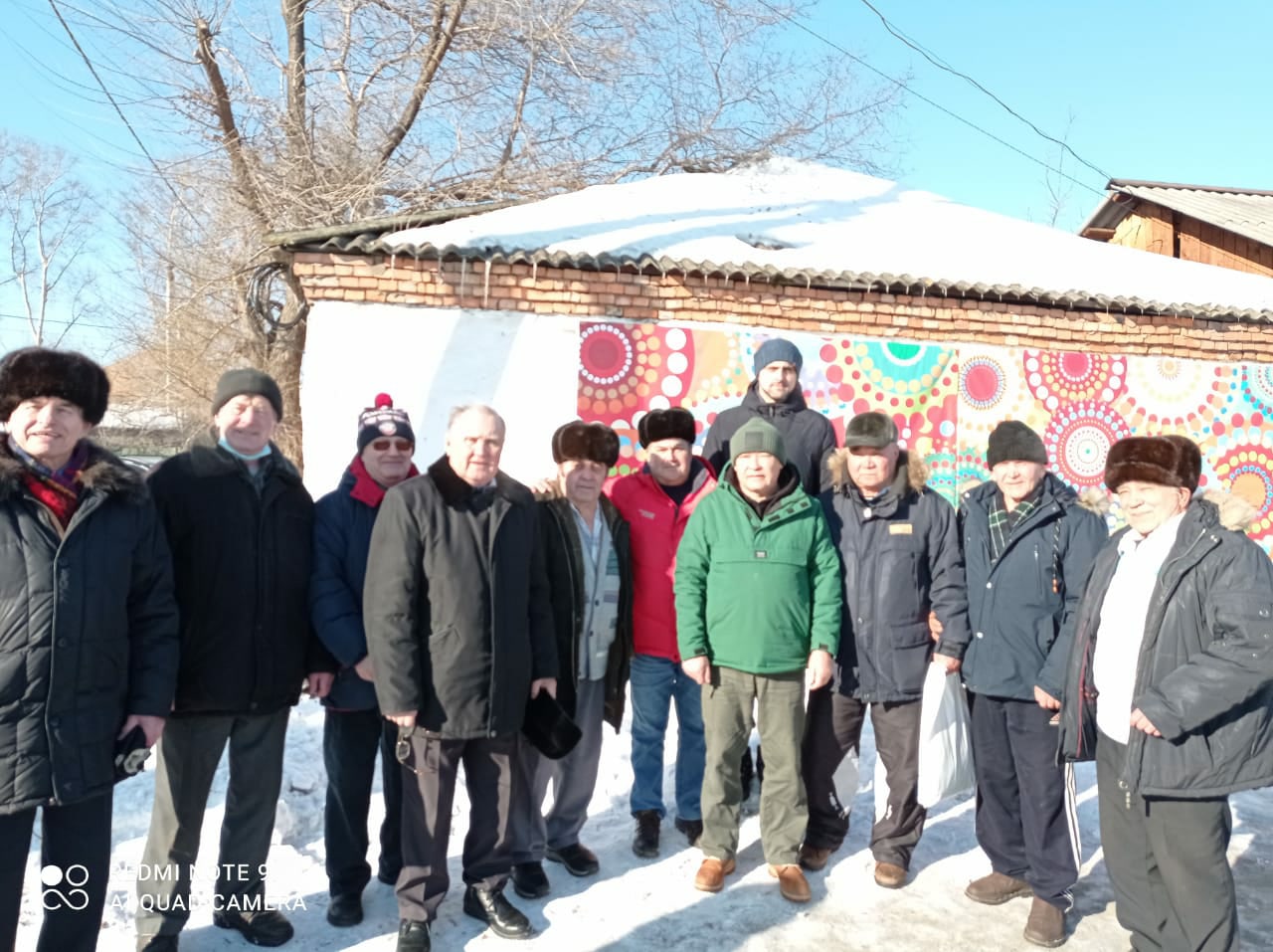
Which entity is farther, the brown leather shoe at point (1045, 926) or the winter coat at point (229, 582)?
the brown leather shoe at point (1045, 926)

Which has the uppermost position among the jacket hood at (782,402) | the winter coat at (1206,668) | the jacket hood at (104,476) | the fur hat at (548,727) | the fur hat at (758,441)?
the jacket hood at (782,402)

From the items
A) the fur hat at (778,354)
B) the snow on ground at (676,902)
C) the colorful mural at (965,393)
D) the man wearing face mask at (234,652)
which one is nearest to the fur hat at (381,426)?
the man wearing face mask at (234,652)

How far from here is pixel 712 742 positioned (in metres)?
3.66

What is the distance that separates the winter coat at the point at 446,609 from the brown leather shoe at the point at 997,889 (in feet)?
6.45

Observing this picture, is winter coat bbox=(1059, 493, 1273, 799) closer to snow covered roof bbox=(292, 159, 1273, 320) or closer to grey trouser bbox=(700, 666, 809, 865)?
grey trouser bbox=(700, 666, 809, 865)

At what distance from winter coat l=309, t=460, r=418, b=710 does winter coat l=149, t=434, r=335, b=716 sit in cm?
9

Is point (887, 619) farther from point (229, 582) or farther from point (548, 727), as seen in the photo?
point (229, 582)

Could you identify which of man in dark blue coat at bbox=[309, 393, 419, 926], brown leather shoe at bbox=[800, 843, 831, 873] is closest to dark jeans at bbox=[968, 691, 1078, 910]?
brown leather shoe at bbox=[800, 843, 831, 873]

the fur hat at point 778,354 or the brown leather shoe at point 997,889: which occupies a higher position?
the fur hat at point 778,354

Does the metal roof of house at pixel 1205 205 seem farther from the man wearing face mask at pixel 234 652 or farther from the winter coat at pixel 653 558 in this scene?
the man wearing face mask at pixel 234 652

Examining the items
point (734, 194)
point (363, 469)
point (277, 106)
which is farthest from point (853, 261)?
point (277, 106)

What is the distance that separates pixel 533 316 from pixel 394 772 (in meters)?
3.96

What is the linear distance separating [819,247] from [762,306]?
1.37 metres

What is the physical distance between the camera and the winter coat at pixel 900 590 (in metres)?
3.55
